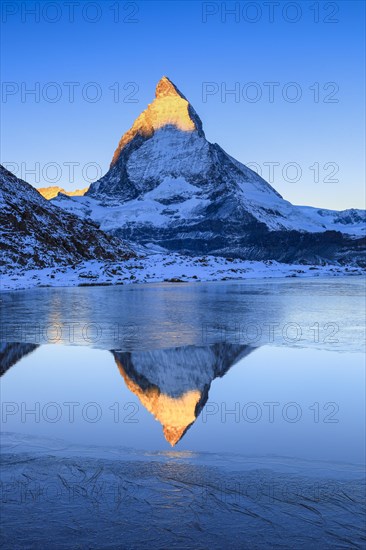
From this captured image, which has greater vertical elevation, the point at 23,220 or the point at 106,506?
the point at 23,220

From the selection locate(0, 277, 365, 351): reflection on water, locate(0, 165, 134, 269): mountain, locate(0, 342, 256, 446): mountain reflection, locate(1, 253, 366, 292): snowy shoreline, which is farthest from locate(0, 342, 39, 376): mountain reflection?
locate(0, 165, 134, 269): mountain

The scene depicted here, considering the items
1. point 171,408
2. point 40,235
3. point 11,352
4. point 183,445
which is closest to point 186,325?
point 11,352

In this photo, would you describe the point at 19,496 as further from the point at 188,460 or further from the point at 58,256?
the point at 58,256

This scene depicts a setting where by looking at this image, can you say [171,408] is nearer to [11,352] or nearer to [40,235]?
[11,352]

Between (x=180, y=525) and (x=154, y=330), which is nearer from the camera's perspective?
(x=180, y=525)

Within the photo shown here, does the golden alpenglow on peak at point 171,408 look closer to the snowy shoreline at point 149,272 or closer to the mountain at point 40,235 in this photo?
the snowy shoreline at point 149,272

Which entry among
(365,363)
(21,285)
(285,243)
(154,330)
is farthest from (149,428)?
(285,243)
